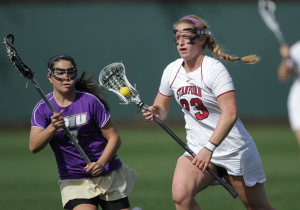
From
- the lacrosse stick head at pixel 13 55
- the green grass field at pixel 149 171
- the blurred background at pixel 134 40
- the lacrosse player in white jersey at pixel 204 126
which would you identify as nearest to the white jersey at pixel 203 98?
the lacrosse player in white jersey at pixel 204 126

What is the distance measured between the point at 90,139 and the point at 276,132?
1437 cm

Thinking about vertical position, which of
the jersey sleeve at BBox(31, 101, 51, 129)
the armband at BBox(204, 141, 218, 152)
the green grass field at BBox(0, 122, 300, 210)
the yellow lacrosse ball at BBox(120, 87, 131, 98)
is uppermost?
the yellow lacrosse ball at BBox(120, 87, 131, 98)

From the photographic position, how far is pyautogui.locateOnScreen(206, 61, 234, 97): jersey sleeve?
515 cm

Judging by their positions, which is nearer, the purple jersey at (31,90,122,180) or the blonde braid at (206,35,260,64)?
the purple jersey at (31,90,122,180)

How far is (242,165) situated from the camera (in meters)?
5.45

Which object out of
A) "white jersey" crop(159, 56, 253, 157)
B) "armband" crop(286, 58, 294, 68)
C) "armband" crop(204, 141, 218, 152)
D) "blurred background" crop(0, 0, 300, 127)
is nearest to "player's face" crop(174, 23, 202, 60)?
"white jersey" crop(159, 56, 253, 157)

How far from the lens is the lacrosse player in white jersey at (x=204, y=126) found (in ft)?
17.2

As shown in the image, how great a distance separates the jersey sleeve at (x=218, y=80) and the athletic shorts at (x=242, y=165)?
651 millimetres

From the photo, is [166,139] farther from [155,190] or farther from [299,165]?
[155,190]

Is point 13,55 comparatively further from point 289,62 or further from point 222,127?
point 289,62

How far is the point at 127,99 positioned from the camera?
5.81 m

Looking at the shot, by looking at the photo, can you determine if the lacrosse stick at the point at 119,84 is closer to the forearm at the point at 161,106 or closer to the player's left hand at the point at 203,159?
the forearm at the point at 161,106

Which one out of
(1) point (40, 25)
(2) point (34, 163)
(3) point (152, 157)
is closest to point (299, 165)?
(3) point (152, 157)

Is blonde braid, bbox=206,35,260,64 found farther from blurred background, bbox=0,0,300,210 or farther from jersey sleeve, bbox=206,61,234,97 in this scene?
blurred background, bbox=0,0,300,210
